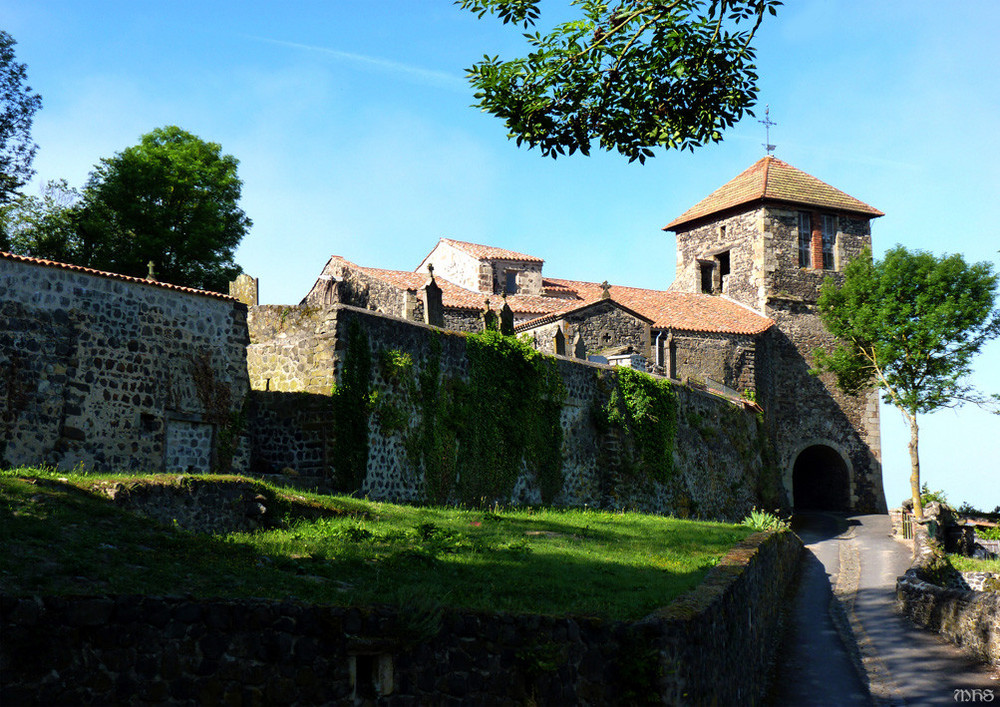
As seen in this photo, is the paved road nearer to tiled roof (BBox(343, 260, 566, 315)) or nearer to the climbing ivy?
the climbing ivy

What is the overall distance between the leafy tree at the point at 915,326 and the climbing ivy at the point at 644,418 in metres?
14.8

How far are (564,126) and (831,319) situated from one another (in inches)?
1411

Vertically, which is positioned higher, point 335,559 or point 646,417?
point 646,417

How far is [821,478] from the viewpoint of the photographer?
47281mm

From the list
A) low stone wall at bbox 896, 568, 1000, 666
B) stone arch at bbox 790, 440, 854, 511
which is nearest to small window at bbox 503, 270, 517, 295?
stone arch at bbox 790, 440, 854, 511

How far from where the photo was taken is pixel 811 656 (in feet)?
57.7

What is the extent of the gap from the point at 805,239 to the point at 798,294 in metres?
3.17

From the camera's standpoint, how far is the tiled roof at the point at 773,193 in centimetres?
4794

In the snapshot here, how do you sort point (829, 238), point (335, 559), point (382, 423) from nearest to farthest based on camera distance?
point (335, 559) < point (382, 423) < point (829, 238)

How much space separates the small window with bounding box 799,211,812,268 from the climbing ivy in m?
20.5

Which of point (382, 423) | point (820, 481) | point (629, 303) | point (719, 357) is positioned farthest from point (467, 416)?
point (820, 481)

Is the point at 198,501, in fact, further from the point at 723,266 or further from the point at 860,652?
the point at 723,266

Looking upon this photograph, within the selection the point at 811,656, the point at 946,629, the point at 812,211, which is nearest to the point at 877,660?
the point at 811,656

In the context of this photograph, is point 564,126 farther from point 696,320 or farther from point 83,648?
point 696,320
